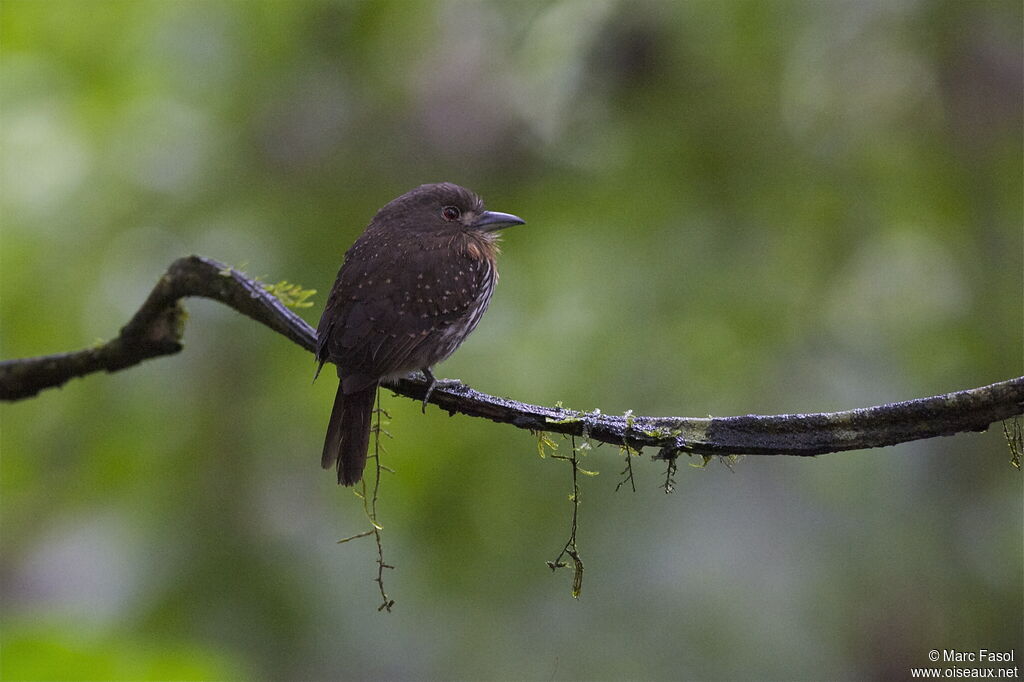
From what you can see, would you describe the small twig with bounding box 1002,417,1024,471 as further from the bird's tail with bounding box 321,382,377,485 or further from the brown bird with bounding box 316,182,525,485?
the bird's tail with bounding box 321,382,377,485

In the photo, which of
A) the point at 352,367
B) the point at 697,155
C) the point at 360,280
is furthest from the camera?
the point at 697,155

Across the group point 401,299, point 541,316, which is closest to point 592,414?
point 401,299

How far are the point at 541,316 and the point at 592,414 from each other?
6.50 ft

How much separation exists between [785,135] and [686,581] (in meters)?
1.75

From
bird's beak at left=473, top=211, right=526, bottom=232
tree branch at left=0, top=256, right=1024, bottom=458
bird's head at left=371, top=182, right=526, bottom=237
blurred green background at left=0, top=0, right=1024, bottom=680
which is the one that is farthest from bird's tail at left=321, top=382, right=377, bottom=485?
blurred green background at left=0, top=0, right=1024, bottom=680

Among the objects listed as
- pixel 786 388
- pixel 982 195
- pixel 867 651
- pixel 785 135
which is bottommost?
pixel 867 651

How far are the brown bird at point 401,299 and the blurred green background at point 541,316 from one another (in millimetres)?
817

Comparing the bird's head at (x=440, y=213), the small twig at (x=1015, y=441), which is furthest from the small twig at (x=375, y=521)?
the small twig at (x=1015, y=441)

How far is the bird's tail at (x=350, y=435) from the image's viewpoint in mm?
2328

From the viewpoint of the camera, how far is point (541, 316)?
12.6 feet

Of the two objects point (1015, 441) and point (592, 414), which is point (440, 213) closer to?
point (592, 414)

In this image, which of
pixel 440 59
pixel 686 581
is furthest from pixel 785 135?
pixel 686 581

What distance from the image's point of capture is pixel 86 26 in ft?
13.4

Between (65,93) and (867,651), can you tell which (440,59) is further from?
(867,651)
